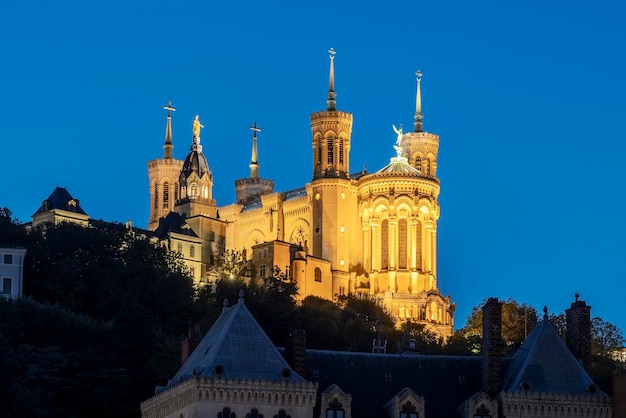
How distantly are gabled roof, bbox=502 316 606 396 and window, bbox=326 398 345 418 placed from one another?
738 cm

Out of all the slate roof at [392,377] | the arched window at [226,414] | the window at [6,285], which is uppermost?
the window at [6,285]

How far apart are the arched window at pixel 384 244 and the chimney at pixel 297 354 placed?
386ft

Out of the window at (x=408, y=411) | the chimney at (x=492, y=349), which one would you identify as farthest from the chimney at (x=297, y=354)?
the chimney at (x=492, y=349)

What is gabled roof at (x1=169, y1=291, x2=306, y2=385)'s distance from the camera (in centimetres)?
7450

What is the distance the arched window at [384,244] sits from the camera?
196000 millimetres

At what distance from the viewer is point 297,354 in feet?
255

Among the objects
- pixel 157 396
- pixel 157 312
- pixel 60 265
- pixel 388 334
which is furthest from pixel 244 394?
pixel 388 334

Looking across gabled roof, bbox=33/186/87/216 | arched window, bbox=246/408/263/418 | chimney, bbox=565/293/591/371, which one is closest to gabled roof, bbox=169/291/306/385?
arched window, bbox=246/408/263/418

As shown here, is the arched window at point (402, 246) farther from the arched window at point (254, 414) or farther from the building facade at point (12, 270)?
the arched window at point (254, 414)

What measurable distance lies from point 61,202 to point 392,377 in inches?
4255

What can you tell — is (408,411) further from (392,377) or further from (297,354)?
(297,354)

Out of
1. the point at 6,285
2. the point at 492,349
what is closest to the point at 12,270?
the point at 6,285

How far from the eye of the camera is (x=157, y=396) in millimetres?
80500

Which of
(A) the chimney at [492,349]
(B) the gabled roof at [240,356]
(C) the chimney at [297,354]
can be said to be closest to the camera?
(B) the gabled roof at [240,356]
